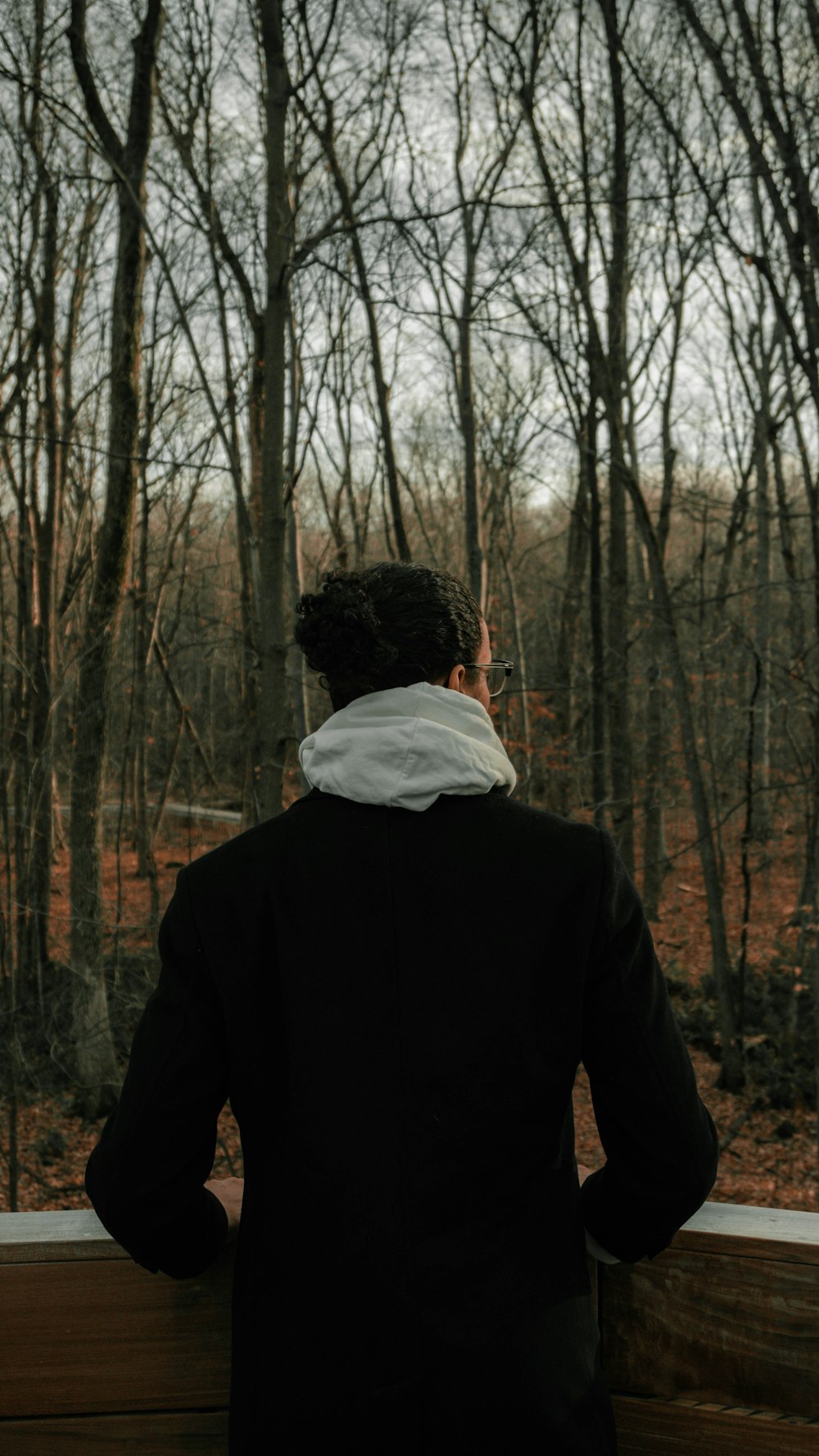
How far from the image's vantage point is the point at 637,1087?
4.04 feet

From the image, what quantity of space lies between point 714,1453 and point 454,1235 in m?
0.51

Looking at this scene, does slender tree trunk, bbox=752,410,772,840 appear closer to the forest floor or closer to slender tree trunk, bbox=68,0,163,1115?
the forest floor

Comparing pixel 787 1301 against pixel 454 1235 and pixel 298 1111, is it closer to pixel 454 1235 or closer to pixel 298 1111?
pixel 454 1235

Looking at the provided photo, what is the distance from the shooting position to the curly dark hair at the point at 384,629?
1.31 meters

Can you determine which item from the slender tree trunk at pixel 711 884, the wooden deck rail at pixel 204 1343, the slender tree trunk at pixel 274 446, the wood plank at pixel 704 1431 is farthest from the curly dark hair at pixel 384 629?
the slender tree trunk at pixel 711 884

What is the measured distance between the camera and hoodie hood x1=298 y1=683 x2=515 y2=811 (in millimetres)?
1237

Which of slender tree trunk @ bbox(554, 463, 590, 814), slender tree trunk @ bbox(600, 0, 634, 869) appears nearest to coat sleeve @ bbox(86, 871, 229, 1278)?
slender tree trunk @ bbox(600, 0, 634, 869)

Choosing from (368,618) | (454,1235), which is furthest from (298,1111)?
(368,618)

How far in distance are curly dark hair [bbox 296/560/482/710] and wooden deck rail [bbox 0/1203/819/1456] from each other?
0.79m

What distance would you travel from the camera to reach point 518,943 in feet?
3.96

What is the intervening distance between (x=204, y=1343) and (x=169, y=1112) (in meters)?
0.39

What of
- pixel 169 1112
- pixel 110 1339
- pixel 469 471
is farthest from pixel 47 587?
pixel 169 1112

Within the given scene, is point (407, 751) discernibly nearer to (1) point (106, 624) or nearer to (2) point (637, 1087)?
(2) point (637, 1087)

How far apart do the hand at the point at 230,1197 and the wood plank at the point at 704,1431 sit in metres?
0.53
